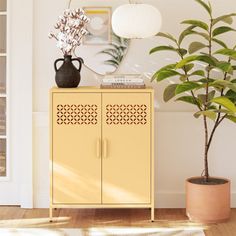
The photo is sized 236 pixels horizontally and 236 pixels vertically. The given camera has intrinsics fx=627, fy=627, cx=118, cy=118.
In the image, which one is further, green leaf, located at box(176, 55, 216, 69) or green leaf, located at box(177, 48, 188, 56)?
green leaf, located at box(177, 48, 188, 56)

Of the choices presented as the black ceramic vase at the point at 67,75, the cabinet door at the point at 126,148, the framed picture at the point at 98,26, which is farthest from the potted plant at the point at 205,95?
the black ceramic vase at the point at 67,75

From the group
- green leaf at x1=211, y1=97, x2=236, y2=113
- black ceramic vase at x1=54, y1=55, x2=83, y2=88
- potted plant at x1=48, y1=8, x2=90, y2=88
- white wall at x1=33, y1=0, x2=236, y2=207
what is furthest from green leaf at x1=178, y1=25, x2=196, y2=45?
black ceramic vase at x1=54, y1=55, x2=83, y2=88

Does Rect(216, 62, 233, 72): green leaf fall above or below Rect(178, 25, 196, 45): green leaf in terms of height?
below

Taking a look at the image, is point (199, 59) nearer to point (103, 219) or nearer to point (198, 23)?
point (198, 23)

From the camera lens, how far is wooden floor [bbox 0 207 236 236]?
447 cm

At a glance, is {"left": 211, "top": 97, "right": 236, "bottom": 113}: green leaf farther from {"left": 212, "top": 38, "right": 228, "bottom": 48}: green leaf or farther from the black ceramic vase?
the black ceramic vase

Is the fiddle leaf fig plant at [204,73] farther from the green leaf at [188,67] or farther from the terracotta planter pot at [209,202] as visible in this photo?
the terracotta planter pot at [209,202]

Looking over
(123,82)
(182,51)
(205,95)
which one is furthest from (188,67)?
(123,82)

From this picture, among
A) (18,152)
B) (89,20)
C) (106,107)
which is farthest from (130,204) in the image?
(89,20)

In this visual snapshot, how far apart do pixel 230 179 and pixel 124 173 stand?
0.94 metres

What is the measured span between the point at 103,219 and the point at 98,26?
148 cm

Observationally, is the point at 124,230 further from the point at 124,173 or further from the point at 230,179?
the point at 230,179

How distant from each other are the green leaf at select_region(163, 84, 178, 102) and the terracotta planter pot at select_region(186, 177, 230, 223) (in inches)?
25.6

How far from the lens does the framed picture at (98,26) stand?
4840 millimetres
